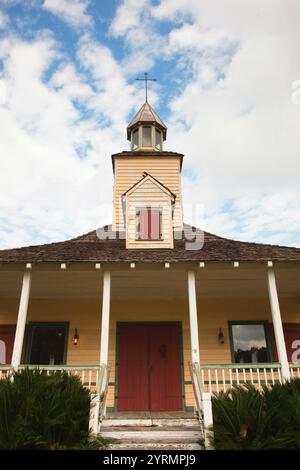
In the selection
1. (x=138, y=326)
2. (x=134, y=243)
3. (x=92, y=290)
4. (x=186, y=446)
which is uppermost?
(x=134, y=243)

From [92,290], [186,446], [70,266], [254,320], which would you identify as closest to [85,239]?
[92,290]

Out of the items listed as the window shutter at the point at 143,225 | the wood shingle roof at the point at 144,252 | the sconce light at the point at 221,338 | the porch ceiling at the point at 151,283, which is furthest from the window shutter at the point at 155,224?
the sconce light at the point at 221,338

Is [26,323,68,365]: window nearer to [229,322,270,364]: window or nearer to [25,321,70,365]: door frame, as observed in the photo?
[25,321,70,365]: door frame

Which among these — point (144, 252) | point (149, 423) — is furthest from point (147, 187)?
point (149, 423)

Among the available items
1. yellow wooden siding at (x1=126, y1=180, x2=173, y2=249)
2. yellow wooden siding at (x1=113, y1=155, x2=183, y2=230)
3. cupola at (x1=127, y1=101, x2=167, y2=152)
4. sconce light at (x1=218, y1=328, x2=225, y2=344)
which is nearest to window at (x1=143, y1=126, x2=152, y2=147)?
cupola at (x1=127, y1=101, x2=167, y2=152)

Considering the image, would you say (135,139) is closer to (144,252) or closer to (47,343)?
(144,252)

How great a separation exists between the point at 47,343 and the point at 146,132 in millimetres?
10028

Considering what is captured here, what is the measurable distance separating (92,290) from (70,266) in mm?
1986

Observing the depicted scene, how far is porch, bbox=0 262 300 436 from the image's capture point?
8289 mm

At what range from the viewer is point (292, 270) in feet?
26.1

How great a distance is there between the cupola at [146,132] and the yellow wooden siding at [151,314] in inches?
305

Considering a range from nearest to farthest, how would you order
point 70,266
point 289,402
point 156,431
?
1. point 289,402
2. point 156,431
3. point 70,266
